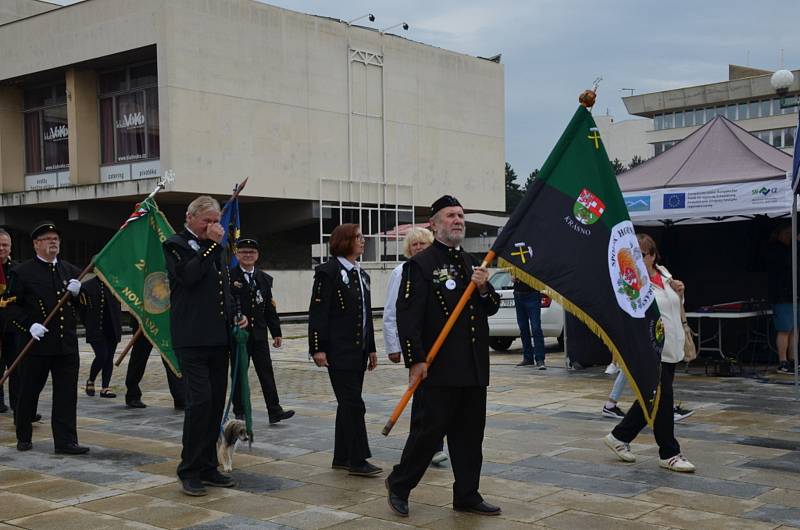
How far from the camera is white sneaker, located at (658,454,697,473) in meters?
6.93

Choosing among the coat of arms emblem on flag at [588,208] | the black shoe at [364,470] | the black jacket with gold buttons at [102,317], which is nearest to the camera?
the coat of arms emblem on flag at [588,208]

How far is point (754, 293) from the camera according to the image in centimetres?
1489

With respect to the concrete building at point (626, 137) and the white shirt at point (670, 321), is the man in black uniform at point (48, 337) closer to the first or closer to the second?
the white shirt at point (670, 321)

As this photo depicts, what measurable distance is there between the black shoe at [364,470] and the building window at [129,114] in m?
25.1

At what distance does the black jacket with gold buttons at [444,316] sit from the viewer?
585cm

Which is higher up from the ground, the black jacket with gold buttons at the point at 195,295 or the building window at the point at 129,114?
the building window at the point at 129,114

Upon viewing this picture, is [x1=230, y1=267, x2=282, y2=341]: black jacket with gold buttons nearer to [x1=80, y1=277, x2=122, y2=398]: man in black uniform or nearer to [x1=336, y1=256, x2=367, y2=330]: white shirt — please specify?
[x1=336, y1=256, x2=367, y2=330]: white shirt

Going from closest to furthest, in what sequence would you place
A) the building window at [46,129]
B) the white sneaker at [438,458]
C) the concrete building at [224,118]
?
the white sneaker at [438,458] < the concrete building at [224,118] < the building window at [46,129]

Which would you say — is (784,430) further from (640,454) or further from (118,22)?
(118,22)

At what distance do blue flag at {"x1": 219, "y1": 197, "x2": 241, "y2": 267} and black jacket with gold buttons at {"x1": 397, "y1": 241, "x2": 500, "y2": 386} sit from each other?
2.21 m

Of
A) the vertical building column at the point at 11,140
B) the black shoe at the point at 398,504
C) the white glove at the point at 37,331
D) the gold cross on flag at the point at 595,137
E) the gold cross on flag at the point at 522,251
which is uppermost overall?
the vertical building column at the point at 11,140

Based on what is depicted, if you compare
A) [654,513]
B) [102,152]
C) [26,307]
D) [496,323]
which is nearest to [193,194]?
[102,152]

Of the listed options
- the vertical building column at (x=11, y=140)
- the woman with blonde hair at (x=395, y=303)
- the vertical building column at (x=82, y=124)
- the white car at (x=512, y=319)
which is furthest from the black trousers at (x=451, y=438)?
the vertical building column at (x=11, y=140)

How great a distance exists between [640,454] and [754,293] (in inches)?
319
